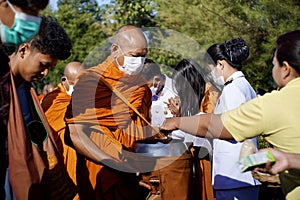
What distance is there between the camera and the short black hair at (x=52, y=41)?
9.58 ft

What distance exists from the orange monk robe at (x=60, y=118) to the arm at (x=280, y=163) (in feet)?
6.80

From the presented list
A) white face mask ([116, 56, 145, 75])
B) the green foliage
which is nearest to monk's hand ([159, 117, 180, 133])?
white face mask ([116, 56, 145, 75])

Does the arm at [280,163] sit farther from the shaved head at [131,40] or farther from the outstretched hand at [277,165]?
the shaved head at [131,40]

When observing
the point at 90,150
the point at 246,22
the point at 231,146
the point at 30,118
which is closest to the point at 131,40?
the point at 90,150

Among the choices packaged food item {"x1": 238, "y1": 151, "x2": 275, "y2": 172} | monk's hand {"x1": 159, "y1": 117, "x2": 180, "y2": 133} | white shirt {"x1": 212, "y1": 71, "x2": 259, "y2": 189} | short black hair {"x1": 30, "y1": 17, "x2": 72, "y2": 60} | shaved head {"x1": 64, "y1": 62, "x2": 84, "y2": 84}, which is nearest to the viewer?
packaged food item {"x1": 238, "y1": 151, "x2": 275, "y2": 172}

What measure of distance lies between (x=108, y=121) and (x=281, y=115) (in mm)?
1658

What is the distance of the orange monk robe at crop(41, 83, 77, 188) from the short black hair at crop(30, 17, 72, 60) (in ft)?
4.57

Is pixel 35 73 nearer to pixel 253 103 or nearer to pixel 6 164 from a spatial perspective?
pixel 6 164

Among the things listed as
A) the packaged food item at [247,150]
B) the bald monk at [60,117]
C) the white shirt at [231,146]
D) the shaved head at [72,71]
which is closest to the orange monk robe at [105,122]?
the bald monk at [60,117]

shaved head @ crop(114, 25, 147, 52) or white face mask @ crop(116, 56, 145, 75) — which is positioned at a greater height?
shaved head @ crop(114, 25, 147, 52)

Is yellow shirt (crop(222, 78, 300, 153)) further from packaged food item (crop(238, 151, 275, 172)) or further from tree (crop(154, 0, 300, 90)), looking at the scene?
tree (crop(154, 0, 300, 90))

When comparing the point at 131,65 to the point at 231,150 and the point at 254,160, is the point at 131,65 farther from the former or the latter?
the point at 254,160

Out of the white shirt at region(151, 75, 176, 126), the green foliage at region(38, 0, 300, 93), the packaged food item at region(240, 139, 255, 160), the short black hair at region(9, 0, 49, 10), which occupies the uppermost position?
the short black hair at region(9, 0, 49, 10)

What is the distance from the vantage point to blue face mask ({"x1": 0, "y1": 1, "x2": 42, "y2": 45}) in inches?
86.5
